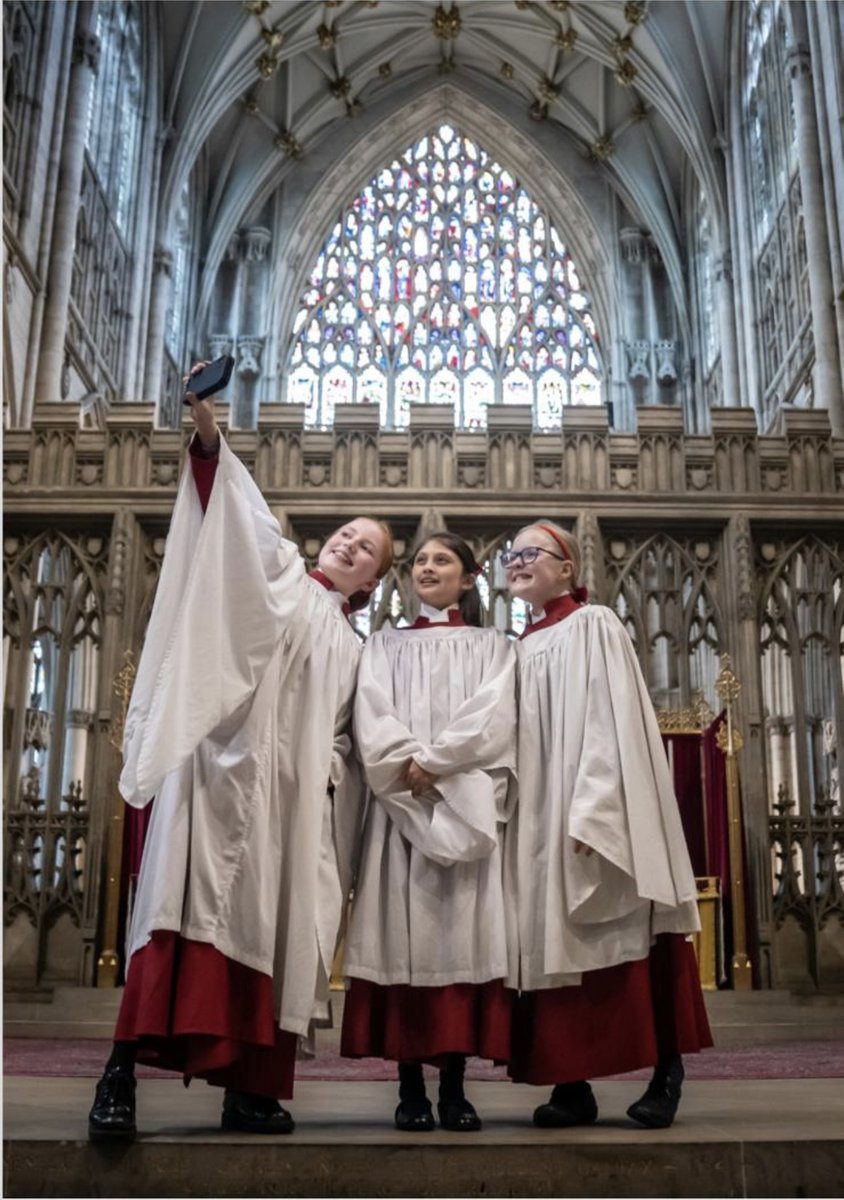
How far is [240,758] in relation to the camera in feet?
9.38

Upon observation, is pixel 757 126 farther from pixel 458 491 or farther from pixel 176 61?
pixel 458 491

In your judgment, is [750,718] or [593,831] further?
[750,718]

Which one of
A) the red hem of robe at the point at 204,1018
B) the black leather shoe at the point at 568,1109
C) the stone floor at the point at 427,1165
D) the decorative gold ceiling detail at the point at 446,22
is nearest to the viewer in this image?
the stone floor at the point at 427,1165

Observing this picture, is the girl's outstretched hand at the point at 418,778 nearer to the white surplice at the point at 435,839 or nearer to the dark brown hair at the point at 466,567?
the white surplice at the point at 435,839

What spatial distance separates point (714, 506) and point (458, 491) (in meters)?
1.66

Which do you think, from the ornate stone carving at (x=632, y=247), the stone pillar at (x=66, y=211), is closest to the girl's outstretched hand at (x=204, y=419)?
the stone pillar at (x=66, y=211)

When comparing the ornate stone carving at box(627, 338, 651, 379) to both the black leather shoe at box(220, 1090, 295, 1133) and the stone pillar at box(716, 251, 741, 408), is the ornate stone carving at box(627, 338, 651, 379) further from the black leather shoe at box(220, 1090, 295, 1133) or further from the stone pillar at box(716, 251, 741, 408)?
Result: the black leather shoe at box(220, 1090, 295, 1133)

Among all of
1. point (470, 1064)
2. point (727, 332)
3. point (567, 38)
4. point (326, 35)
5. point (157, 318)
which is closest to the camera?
point (470, 1064)

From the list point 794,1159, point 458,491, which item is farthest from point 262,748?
point 458,491

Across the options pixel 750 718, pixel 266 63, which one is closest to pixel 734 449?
pixel 750 718

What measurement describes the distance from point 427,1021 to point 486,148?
817 inches

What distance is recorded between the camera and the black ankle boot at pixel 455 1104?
9.02 feet

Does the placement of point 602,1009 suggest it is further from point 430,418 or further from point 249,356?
point 249,356

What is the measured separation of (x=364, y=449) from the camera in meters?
8.56
